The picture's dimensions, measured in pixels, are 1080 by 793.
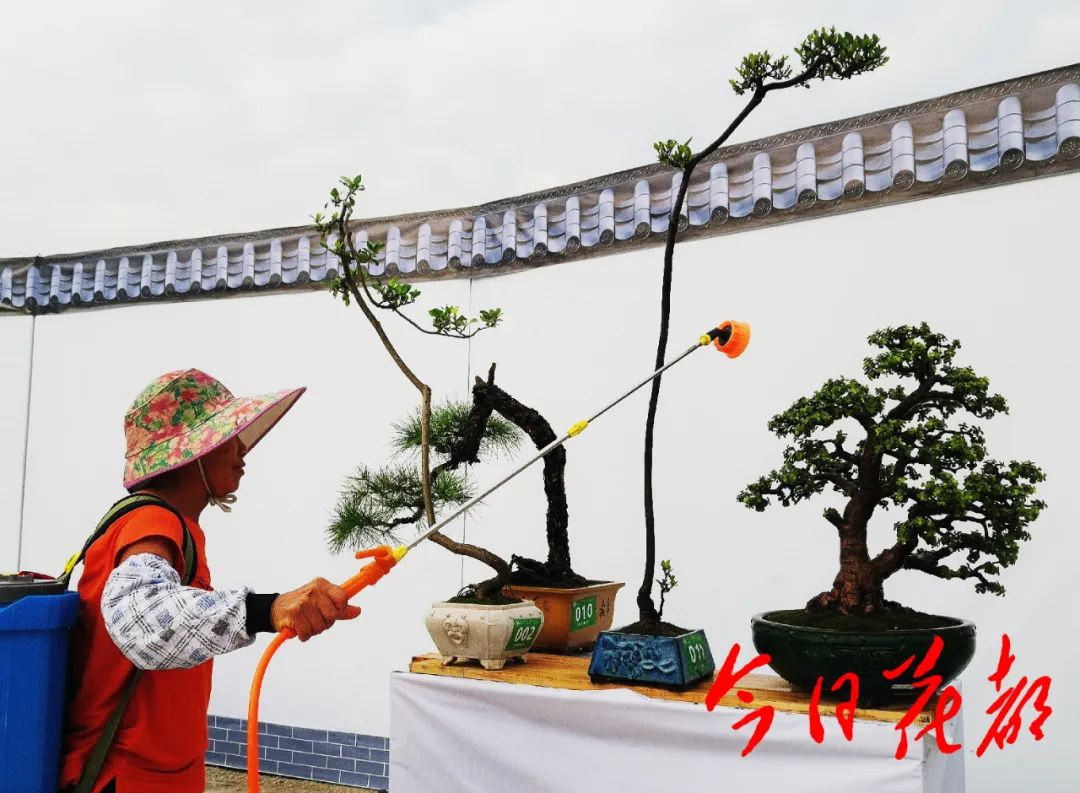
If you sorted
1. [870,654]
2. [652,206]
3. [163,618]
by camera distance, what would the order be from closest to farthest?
[163,618] < [870,654] < [652,206]

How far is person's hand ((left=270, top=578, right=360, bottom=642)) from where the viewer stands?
1.09 metres

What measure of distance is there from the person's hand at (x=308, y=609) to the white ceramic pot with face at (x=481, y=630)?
0.61 metres

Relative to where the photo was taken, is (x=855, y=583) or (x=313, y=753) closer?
(x=855, y=583)

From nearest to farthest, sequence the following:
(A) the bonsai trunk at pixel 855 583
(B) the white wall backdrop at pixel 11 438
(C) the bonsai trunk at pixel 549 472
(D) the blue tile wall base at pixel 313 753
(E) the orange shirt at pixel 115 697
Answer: (E) the orange shirt at pixel 115 697
(A) the bonsai trunk at pixel 855 583
(C) the bonsai trunk at pixel 549 472
(D) the blue tile wall base at pixel 313 753
(B) the white wall backdrop at pixel 11 438

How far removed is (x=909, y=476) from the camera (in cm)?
163

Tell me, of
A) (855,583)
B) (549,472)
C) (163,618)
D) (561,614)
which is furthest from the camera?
(549,472)

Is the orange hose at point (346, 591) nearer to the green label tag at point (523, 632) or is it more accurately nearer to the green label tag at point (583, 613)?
the green label tag at point (523, 632)

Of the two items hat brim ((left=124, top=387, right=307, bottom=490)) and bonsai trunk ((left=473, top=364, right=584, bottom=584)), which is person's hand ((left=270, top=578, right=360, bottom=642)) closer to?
hat brim ((left=124, top=387, right=307, bottom=490))

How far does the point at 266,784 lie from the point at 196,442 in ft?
8.46

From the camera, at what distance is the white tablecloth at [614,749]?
4.35 ft

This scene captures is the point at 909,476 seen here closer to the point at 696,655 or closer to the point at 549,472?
the point at 696,655

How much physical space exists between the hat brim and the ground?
91.7 inches

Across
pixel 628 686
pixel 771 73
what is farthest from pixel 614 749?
pixel 771 73

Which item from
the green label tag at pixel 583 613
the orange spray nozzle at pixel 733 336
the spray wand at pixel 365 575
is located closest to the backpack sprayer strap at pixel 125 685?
the spray wand at pixel 365 575
